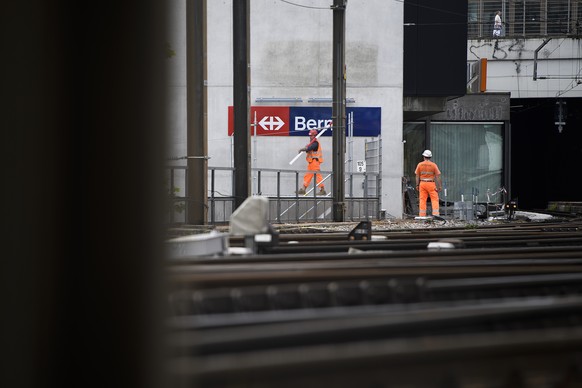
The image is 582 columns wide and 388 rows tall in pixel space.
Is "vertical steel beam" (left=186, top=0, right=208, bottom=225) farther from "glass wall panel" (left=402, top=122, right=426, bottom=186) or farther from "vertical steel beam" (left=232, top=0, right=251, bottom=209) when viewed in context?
"glass wall panel" (left=402, top=122, right=426, bottom=186)

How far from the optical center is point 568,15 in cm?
4747

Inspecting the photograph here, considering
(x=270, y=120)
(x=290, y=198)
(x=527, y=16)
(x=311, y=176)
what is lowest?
(x=290, y=198)

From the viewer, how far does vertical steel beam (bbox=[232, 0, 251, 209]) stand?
1864 centimetres

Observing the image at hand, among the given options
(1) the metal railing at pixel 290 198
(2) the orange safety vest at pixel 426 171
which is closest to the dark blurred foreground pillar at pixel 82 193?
(1) the metal railing at pixel 290 198

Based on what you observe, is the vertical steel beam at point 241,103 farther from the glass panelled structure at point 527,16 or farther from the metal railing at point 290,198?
the glass panelled structure at point 527,16

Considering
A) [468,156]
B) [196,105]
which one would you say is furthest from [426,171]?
[468,156]

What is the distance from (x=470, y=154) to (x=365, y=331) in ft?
125

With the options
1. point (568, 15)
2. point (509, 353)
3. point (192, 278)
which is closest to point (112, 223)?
point (509, 353)

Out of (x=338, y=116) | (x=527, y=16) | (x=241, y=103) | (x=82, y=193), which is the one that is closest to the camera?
(x=82, y=193)

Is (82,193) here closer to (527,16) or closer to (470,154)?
(470,154)

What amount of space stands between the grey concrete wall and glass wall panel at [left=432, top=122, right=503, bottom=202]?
7.29 meters

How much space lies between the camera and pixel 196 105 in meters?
16.5

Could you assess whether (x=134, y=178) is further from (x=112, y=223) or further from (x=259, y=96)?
(x=259, y=96)

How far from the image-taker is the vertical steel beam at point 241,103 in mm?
18641
